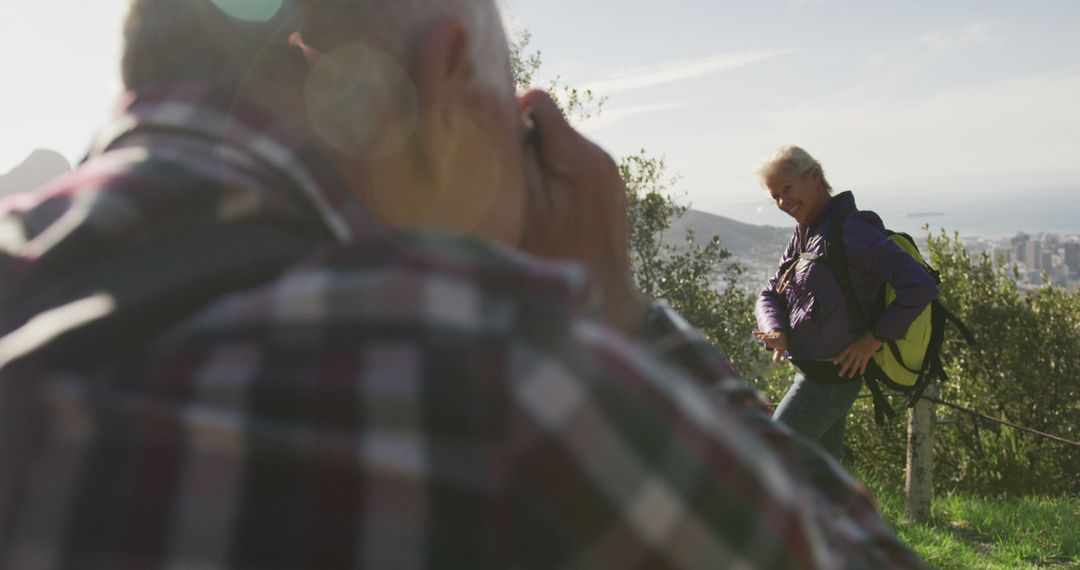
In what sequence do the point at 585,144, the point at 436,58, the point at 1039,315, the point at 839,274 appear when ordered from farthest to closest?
the point at 1039,315
the point at 839,274
the point at 585,144
the point at 436,58

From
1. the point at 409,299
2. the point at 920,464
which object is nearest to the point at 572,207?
the point at 409,299

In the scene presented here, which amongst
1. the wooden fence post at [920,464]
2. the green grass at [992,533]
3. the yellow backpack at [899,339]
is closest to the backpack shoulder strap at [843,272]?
the yellow backpack at [899,339]

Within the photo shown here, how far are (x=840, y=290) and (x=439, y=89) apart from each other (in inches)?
150

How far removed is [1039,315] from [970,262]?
1653 mm

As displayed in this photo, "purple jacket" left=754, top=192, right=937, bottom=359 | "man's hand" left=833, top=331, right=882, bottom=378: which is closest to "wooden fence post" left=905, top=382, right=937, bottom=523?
"man's hand" left=833, top=331, right=882, bottom=378

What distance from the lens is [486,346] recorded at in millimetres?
480

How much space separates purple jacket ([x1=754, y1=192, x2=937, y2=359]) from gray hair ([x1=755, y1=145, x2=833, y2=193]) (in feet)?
0.76

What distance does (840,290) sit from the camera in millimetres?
4219

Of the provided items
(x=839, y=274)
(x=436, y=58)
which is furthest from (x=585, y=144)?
(x=839, y=274)

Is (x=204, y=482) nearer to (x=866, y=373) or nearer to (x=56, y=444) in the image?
(x=56, y=444)

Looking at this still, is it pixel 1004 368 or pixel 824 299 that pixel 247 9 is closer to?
pixel 824 299

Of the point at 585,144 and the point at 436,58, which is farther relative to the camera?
the point at 585,144

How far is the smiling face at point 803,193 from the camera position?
4473 mm

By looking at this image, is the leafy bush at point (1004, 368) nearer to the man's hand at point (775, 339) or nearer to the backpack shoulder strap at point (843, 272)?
the man's hand at point (775, 339)
